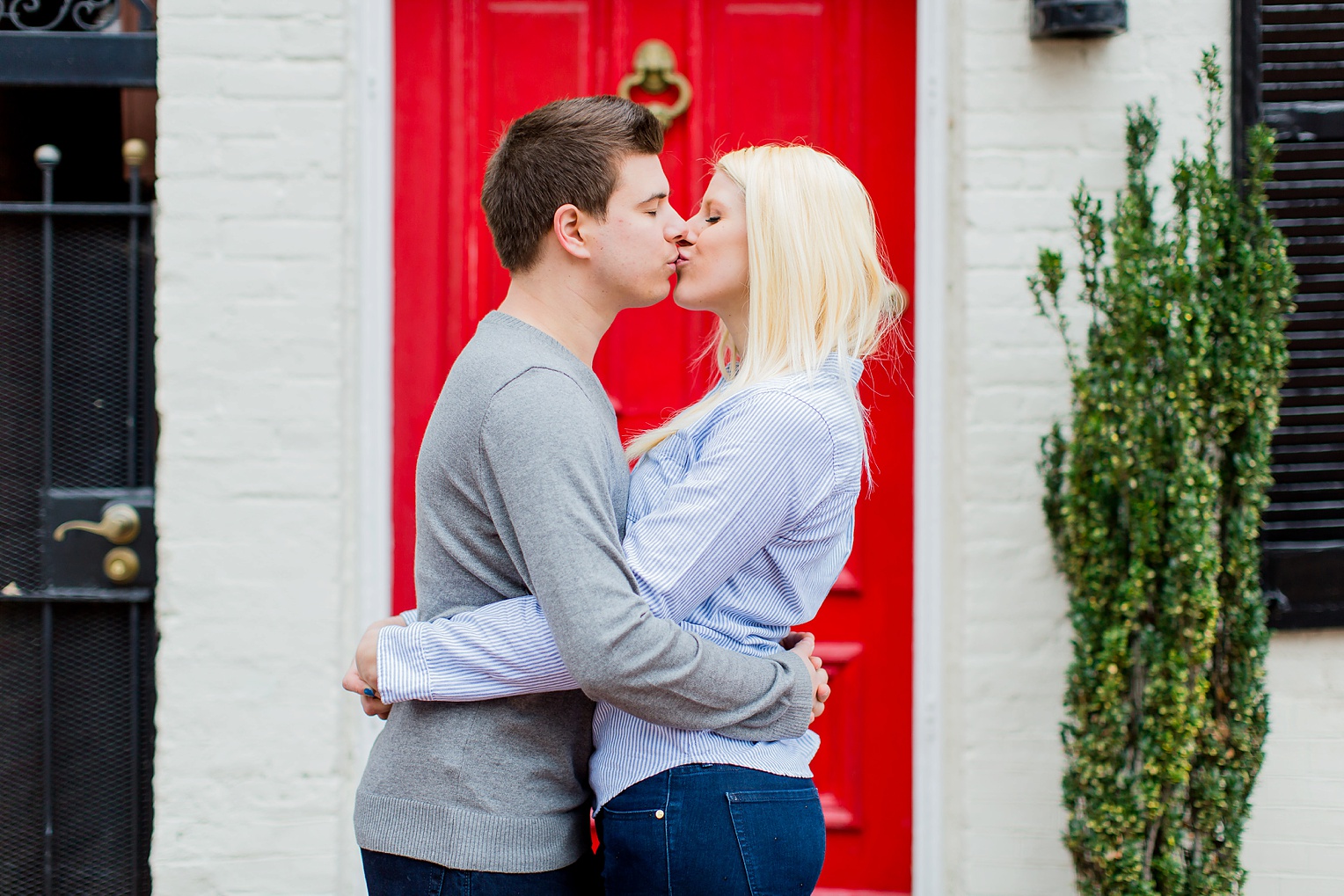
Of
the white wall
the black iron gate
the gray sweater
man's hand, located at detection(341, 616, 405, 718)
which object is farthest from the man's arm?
the black iron gate

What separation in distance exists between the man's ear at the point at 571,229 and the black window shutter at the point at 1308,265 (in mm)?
2156

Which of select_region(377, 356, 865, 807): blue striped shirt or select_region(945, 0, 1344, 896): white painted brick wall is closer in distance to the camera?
select_region(377, 356, 865, 807): blue striped shirt

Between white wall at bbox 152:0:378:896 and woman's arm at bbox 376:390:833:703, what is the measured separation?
4.78 feet

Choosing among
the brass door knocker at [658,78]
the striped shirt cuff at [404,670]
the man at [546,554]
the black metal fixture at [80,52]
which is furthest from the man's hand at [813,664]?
the black metal fixture at [80,52]

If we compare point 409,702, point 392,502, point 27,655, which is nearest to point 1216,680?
point 409,702

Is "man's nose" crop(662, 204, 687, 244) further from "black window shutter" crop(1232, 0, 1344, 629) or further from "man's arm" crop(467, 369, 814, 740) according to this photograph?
"black window shutter" crop(1232, 0, 1344, 629)

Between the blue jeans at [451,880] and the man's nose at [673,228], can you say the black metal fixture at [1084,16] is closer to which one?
the man's nose at [673,228]

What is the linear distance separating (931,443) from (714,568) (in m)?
1.64

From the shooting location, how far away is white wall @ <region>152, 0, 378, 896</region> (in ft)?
8.59

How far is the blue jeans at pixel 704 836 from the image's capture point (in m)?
1.26

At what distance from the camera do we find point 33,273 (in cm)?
275

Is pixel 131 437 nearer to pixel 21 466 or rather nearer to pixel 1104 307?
pixel 21 466

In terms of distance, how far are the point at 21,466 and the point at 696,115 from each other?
204 cm

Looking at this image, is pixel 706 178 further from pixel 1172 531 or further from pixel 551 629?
pixel 551 629
